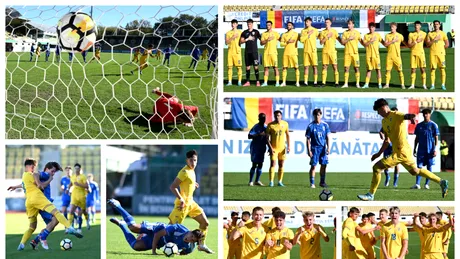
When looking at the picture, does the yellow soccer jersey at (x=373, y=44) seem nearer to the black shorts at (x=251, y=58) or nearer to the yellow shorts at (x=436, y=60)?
the yellow shorts at (x=436, y=60)

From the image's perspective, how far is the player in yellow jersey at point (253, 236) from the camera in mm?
8539

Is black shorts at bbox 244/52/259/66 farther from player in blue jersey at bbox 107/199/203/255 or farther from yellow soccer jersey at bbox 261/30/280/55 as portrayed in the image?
player in blue jersey at bbox 107/199/203/255

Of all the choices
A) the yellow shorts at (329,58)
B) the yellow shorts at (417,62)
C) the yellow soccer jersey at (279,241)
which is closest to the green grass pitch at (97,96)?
the yellow shorts at (329,58)

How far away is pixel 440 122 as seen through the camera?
1266 centimetres

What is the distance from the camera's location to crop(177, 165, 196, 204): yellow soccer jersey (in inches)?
350

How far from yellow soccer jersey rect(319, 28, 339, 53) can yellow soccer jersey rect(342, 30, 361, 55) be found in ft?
0.59

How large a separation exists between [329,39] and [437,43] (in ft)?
4.82

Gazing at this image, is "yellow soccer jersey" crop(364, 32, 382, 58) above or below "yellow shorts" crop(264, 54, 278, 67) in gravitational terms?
above

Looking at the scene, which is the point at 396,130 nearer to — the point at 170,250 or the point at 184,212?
the point at 184,212

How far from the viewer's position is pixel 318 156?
952cm

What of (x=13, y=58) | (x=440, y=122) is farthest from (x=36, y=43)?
(x=440, y=122)

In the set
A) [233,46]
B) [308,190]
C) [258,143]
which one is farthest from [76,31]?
[308,190]

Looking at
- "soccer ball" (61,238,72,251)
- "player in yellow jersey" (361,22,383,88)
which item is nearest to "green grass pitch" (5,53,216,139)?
"soccer ball" (61,238,72,251)

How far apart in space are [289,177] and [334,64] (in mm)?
1695
